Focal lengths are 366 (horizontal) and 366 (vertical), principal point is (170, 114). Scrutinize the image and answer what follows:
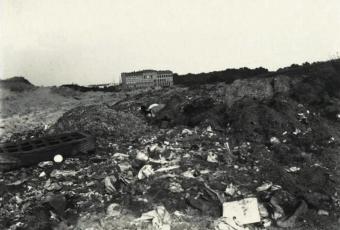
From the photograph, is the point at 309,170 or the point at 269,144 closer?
the point at 309,170

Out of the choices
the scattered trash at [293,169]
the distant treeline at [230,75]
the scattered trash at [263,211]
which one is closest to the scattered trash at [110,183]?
the scattered trash at [263,211]

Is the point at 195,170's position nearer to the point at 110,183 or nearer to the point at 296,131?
the point at 110,183

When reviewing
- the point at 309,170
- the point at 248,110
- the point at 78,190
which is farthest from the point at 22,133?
the point at 309,170

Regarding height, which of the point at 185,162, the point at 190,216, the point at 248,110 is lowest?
the point at 190,216

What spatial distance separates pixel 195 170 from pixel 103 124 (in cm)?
350

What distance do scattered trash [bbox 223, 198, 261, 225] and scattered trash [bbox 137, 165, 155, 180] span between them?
1.56 metres

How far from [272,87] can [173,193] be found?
657cm

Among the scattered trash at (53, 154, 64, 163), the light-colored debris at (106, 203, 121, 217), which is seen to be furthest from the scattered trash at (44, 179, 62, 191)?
the light-colored debris at (106, 203, 121, 217)

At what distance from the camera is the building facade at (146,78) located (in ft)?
105

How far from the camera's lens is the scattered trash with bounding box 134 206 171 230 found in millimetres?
5207

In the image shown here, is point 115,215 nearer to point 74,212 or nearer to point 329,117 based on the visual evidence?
point 74,212

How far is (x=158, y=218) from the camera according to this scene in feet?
17.5

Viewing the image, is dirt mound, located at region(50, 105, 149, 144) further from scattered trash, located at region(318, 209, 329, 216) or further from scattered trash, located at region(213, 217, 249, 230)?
scattered trash, located at region(318, 209, 329, 216)

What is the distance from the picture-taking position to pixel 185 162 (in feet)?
23.0
